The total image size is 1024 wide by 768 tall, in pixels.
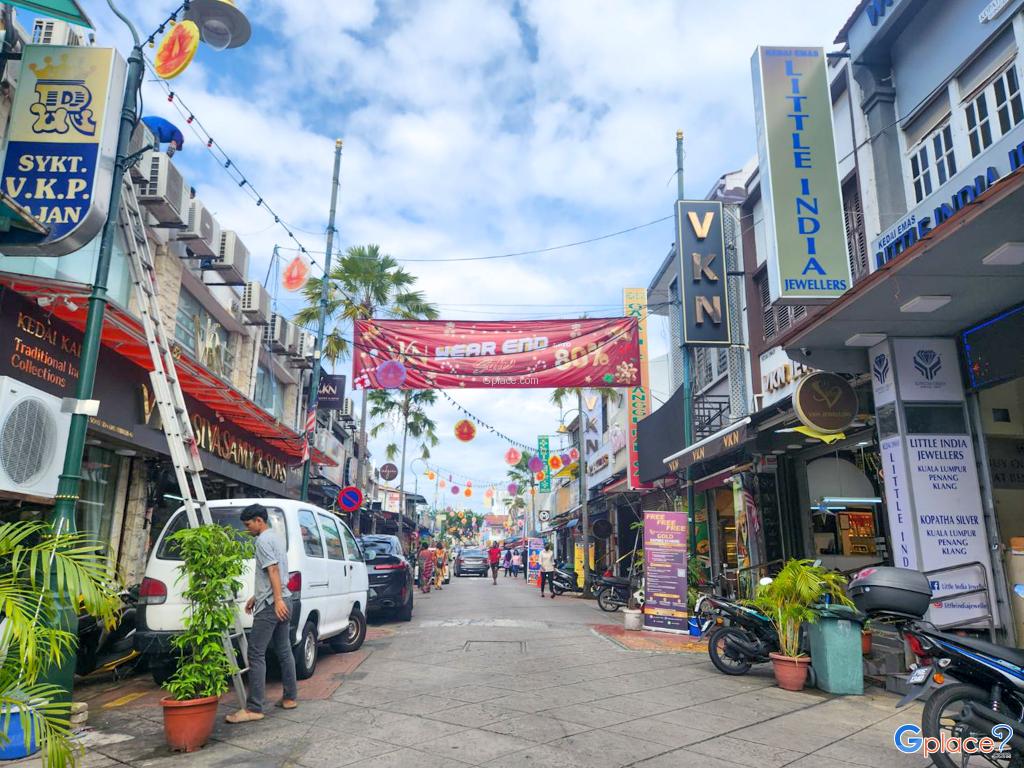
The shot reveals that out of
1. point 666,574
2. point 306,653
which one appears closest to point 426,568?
point 666,574

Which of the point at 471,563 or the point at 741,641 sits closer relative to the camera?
the point at 741,641

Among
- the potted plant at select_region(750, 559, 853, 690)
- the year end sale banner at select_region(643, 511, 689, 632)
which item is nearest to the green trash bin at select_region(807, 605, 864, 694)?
the potted plant at select_region(750, 559, 853, 690)

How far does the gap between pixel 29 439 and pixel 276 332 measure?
1075cm

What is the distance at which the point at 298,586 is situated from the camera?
670cm

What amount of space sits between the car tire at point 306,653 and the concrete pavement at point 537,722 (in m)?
0.39

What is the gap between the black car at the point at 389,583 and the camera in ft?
41.9

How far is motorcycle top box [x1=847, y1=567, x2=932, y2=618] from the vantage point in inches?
209

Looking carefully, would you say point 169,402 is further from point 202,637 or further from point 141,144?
point 141,144

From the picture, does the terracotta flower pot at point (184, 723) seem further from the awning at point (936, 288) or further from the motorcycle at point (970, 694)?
the awning at point (936, 288)

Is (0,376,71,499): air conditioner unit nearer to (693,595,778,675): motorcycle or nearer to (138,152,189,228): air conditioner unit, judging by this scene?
(138,152,189,228): air conditioner unit

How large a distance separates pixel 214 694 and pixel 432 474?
43562mm

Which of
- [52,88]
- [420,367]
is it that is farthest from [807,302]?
[52,88]

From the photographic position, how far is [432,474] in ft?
158

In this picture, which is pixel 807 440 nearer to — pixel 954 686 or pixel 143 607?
pixel 954 686
